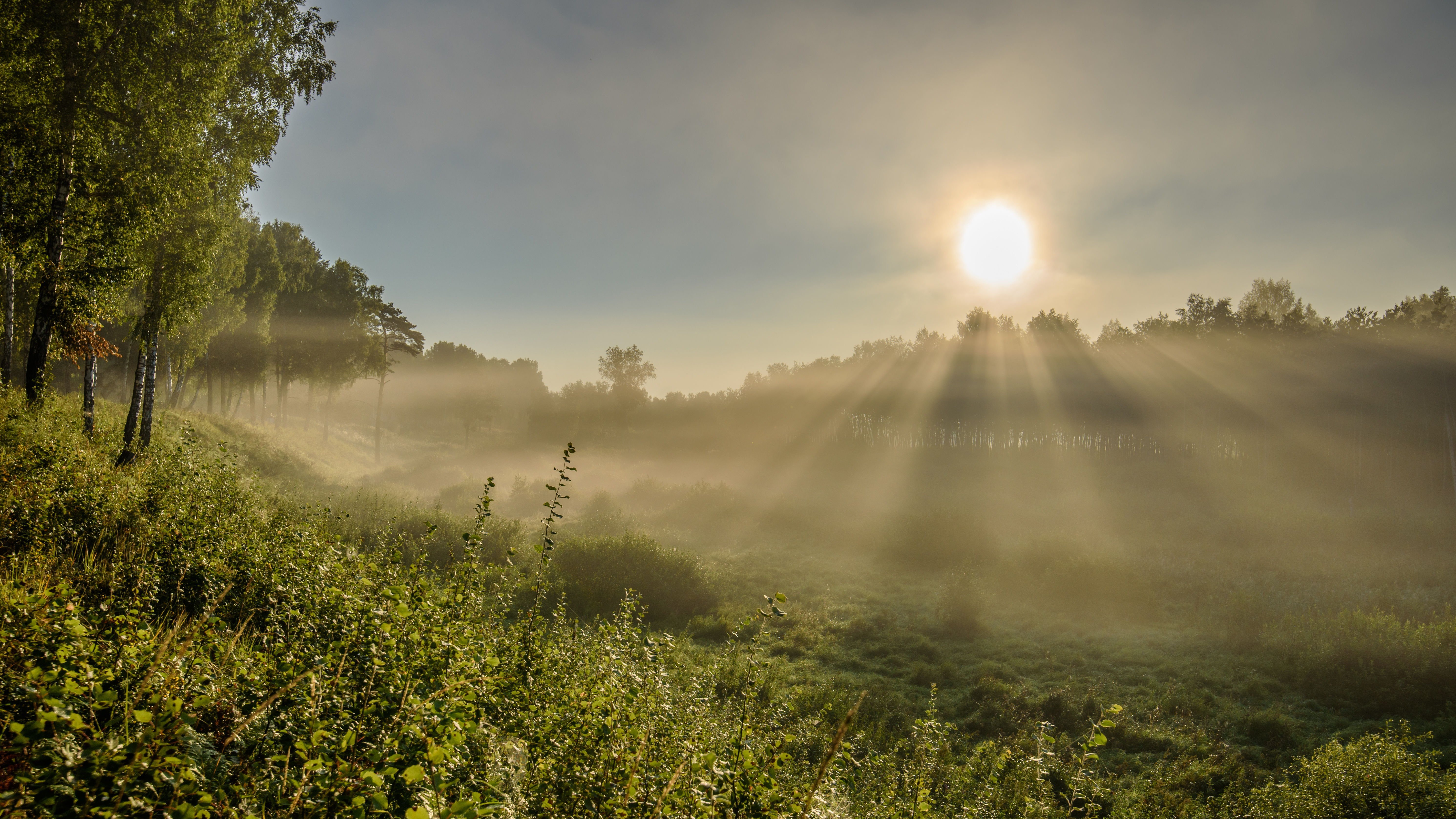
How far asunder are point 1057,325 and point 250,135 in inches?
2121

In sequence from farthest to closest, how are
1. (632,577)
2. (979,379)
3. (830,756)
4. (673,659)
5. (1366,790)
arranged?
1. (979,379)
2. (632,577)
3. (673,659)
4. (1366,790)
5. (830,756)

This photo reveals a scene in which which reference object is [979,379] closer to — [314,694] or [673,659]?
[673,659]

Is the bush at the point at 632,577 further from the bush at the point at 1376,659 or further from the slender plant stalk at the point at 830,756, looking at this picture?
the bush at the point at 1376,659

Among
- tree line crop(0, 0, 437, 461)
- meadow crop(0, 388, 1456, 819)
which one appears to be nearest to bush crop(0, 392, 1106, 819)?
meadow crop(0, 388, 1456, 819)

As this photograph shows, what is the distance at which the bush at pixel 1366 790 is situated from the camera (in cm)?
677

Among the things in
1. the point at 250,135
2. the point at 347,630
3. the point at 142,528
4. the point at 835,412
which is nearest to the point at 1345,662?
the point at 347,630

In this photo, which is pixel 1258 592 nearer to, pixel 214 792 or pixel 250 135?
pixel 214 792

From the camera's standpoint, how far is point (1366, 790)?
7086 mm

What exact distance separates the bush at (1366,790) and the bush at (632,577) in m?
13.9

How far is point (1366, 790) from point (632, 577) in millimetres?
16708

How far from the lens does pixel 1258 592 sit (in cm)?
1905

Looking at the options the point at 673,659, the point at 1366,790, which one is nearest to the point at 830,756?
the point at 1366,790

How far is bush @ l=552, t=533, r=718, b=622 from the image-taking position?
18062 millimetres

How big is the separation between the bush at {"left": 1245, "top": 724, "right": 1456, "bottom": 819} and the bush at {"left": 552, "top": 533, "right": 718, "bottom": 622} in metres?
13.9
